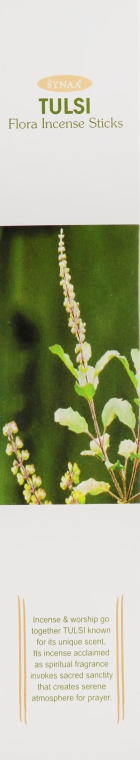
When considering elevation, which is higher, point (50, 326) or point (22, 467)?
point (50, 326)

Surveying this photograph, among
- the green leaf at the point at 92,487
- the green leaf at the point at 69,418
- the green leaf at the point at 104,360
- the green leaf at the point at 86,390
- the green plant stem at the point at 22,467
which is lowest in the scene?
the green leaf at the point at 92,487

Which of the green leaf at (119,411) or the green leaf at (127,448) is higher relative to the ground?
the green leaf at (119,411)

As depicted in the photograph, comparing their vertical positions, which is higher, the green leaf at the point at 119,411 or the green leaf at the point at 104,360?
the green leaf at the point at 104,360

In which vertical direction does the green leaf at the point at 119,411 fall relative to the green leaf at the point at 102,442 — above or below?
above
